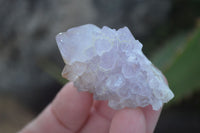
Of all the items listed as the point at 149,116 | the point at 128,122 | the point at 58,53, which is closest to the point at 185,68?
the point at 149,116

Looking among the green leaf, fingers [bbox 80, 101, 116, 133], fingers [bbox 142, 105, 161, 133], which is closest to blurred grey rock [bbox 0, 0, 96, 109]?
the green leaf

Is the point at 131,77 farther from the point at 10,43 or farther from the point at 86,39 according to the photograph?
the point at 10,43

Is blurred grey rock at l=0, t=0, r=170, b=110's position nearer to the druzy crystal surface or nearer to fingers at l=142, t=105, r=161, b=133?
the druzy crystal surface

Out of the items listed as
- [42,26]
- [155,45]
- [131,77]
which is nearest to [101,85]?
[131,77]

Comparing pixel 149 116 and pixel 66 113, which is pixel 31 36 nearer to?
pixel 66 113

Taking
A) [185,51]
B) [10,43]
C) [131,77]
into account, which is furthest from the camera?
[10,43]

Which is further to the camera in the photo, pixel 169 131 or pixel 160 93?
pixel 169 131

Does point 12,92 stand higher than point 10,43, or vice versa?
point 10,43
